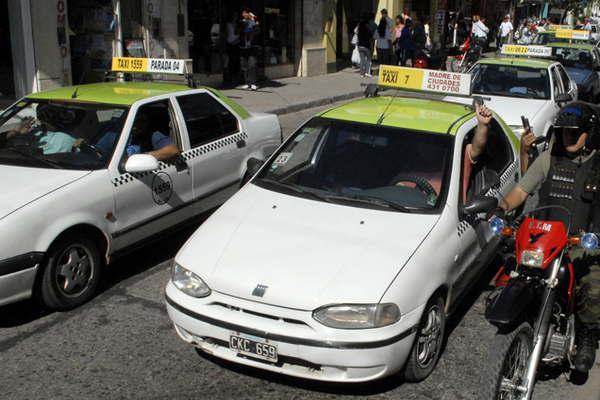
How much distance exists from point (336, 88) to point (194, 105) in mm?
12580

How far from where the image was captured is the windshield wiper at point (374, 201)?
4.89m

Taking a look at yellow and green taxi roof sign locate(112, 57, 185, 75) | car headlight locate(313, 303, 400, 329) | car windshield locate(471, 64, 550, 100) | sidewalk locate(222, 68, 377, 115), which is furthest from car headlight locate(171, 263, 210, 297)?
sidewalk locate(222, 68, 377, 115)

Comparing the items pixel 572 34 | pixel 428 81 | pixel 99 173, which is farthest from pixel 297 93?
pixel 99 173

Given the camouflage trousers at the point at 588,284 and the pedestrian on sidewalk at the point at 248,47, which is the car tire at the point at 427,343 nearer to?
the camouflage trousers at the point at 588,284

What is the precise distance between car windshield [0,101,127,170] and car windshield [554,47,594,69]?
1294 cm

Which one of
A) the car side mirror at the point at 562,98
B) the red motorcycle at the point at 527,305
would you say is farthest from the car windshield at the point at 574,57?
the red motorcycle at the point at 527,305

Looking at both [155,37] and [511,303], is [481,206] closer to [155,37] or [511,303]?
[511,303]

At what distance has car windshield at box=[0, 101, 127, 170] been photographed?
5.73 meters

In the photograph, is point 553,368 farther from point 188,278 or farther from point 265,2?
point 265,2

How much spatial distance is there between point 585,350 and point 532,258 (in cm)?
87

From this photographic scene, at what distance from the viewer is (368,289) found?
13.3 feet

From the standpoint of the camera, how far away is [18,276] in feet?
16.0

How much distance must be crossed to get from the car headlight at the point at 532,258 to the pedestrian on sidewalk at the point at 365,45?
17626 millimetres

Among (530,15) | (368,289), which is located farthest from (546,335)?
(530,15)
